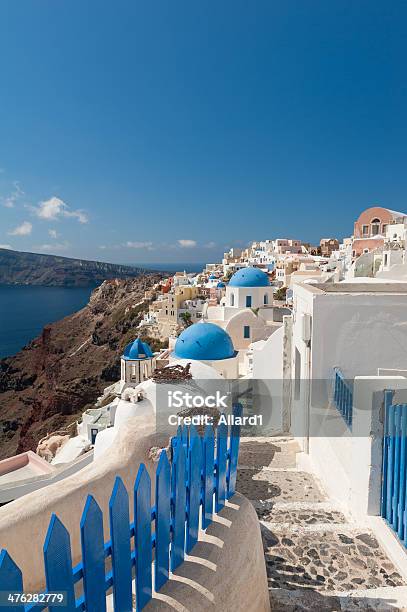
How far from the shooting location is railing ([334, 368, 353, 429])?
4891mm

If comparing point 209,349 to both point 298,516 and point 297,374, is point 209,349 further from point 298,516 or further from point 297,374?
point 298,516

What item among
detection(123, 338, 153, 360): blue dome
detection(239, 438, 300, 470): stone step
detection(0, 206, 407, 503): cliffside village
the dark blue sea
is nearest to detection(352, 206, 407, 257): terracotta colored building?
detection(0, 206, 407, 503): cliffside village

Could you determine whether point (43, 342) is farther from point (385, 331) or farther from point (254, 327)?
point (385, 331)

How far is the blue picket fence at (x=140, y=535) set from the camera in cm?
181

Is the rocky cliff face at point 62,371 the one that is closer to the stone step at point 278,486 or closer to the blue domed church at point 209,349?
the blue domed church at point 209,349

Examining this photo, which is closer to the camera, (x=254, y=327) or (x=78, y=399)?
(x=254, y=327)

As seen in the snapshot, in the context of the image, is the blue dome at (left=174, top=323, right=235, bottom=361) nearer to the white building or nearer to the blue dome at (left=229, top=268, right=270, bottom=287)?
the white building

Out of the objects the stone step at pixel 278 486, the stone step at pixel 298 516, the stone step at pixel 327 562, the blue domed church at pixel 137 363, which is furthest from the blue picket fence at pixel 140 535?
the blue domed church at pixel 137 363

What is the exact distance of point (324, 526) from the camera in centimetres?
390

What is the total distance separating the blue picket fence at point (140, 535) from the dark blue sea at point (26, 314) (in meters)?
71.5

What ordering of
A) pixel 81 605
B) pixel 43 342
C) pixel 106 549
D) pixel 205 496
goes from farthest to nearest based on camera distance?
pixel 43 342 < pixel 205 496 < pixel 106 549 < pixel 81 605

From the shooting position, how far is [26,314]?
105250 mm

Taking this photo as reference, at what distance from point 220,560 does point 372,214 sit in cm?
5649

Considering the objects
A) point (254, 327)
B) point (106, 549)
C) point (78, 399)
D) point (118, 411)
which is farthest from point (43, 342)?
point (106, 549)
